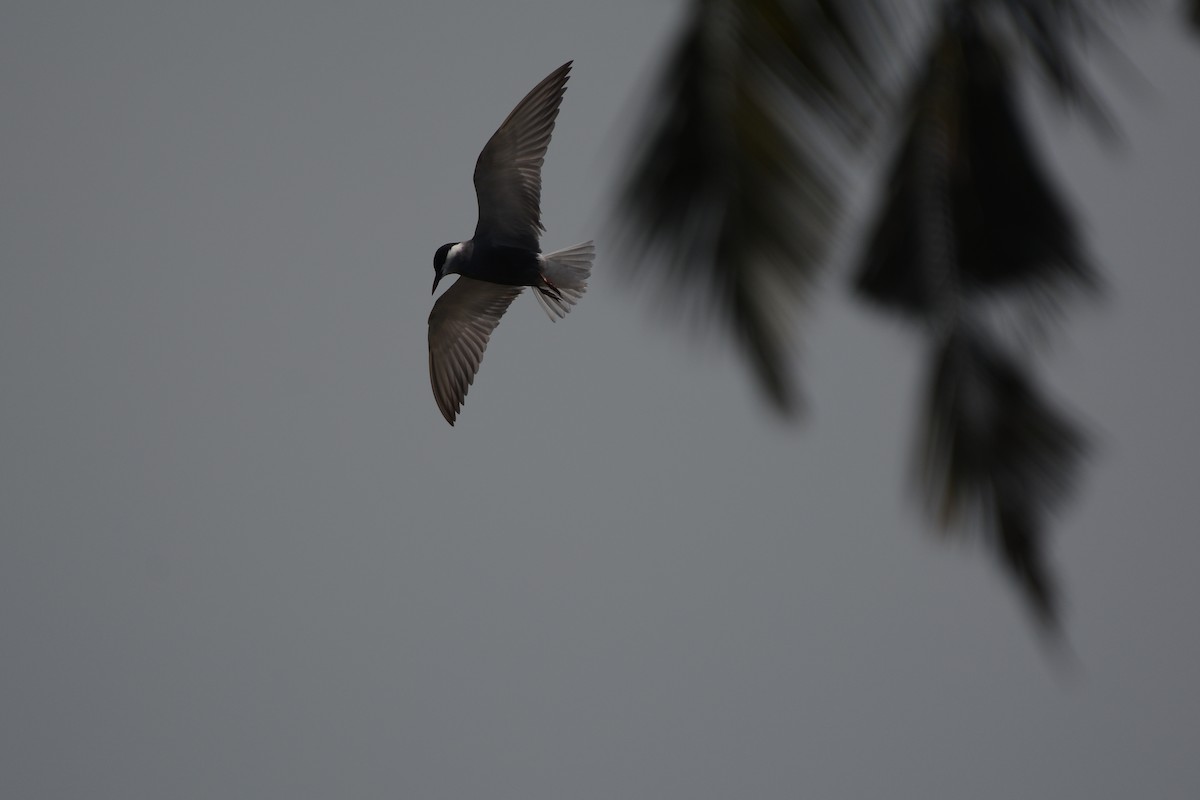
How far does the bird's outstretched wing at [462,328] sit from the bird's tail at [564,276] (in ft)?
3.80

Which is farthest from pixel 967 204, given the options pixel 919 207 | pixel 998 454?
pixel 998 454

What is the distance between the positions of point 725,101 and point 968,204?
74 cm

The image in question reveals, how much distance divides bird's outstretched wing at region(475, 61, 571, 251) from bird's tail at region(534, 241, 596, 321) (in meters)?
0.47

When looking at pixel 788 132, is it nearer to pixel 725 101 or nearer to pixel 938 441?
pixel 725 101

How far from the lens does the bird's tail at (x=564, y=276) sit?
15820 mm

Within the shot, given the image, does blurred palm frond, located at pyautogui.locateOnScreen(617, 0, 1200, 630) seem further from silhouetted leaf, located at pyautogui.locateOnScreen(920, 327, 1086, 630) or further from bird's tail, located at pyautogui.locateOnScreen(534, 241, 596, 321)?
bird's tail, located at pyautogui.locateOnScreen(534, 241, 596, 321)

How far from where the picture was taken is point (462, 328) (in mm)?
17656

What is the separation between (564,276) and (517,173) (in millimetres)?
1692

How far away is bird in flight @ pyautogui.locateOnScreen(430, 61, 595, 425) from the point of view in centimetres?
1428

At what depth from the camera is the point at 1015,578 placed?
2840mm

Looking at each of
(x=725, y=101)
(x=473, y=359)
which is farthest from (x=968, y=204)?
(x=473, y=359)

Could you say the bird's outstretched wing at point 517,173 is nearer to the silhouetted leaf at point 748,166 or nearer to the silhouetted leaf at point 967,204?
the silhouetted leaf at point 967,204

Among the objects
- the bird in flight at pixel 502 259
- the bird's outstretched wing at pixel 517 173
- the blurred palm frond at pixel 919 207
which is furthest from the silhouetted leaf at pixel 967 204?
the bird's outstretched wing at pixel 517 173

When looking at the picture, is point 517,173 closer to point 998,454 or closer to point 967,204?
point 967,204
